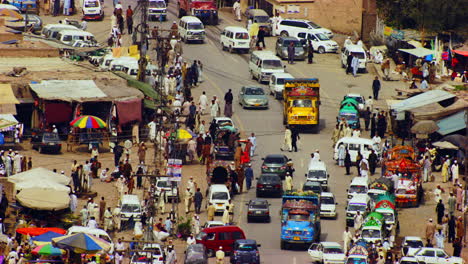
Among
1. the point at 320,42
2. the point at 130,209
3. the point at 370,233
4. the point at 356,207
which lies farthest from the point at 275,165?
the point at 320,42

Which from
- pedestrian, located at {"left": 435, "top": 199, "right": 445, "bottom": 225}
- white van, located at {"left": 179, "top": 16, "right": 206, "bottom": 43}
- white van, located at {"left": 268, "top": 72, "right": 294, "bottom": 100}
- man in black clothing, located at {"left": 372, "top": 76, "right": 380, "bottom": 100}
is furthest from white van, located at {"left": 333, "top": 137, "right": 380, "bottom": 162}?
white van, located at {"left": 179, "top": 16, "right": 206, "bottom": 43}

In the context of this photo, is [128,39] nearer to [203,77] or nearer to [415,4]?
[203,77]

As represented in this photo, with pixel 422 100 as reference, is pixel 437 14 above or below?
above

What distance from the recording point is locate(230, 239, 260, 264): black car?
56188 mm

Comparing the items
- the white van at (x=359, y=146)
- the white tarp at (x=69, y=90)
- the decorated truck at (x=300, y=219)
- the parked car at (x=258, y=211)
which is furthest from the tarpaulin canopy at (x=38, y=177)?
the white van at (x=359, y=146)

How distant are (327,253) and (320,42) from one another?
4065cm

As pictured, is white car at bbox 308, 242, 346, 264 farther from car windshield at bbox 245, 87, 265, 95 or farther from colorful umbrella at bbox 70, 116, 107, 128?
car windshield at bbox 245, 87, 265, 95

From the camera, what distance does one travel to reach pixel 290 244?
5994 centimetres

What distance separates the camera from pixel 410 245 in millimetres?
58188

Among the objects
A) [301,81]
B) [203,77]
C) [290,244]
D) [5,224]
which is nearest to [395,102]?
[301,81]

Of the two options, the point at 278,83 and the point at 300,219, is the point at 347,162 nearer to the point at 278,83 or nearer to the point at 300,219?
the point at 300,219

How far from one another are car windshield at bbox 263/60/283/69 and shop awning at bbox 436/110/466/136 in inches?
541

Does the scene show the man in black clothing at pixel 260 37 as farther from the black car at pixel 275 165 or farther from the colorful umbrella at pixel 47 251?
the colorful umbrella at pixel 47 251

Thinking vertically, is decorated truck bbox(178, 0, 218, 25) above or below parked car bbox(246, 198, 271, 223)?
above
